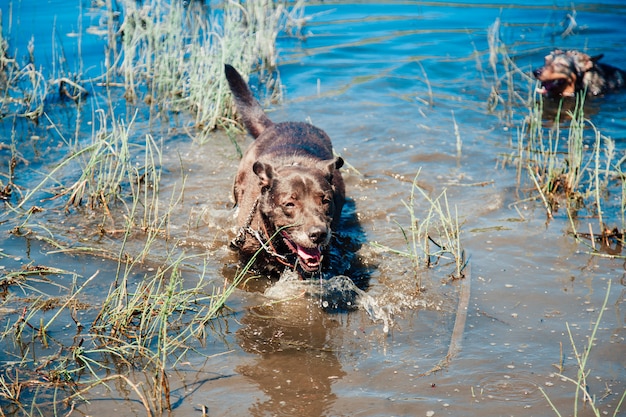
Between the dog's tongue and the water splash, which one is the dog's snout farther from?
the water splash

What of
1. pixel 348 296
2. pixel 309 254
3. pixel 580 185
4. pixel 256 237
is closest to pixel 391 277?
pixel 348 296

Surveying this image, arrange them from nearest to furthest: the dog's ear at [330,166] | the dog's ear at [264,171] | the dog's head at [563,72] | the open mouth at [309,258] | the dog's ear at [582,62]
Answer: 1. the open mouth at [309,258]
2. the dog's ear at [264,171]
3. the dog's ear at [330,166]
4. the dog's head at [563,72]
5. the dog's ear at [582,62]

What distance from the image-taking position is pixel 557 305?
576 centimetres

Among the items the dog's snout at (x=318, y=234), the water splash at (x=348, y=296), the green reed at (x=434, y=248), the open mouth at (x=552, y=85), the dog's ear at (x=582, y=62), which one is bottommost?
the water splash at (x=348, y=296)

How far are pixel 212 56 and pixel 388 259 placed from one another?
4.94 meters

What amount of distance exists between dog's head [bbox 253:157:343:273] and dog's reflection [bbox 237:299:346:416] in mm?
493

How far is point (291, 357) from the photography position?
16.6 ft

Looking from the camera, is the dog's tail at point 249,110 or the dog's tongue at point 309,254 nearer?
the dog's tongue at point 309,254

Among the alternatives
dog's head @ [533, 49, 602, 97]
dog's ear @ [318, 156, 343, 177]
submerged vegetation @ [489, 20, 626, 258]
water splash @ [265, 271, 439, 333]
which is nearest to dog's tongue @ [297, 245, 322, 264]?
water splash @ [265, 271, 439, 333]

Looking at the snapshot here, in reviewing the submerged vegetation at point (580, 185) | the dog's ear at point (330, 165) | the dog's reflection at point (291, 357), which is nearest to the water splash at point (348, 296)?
the dog's reflection at point (291, 357)

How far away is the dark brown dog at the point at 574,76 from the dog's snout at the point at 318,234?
7.19 m

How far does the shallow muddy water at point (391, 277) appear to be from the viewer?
15.3ft

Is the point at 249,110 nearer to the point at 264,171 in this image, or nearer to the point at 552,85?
the point at 264,171

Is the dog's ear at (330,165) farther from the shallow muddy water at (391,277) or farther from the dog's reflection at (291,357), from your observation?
the dog's reflection at (291,357)
